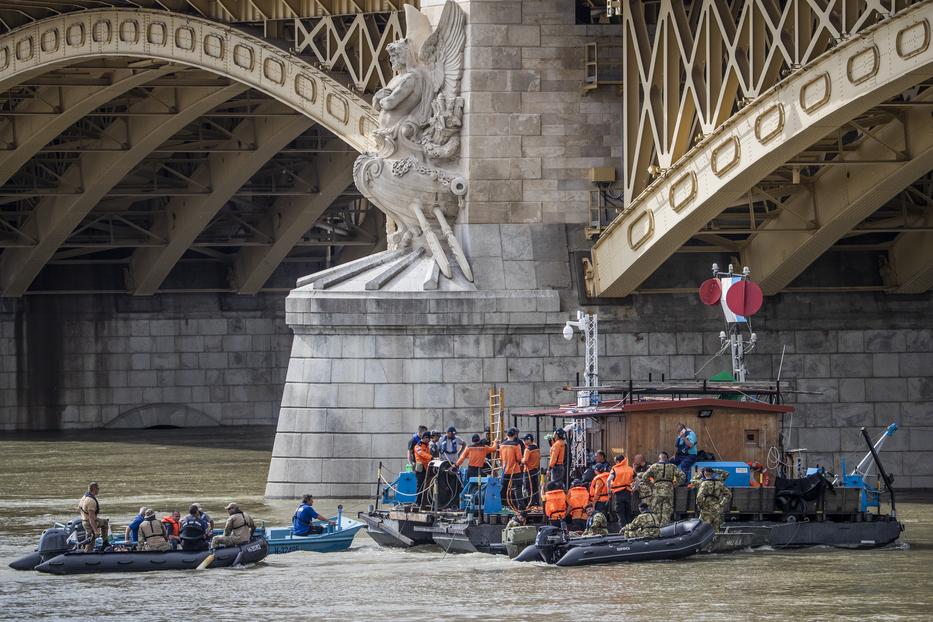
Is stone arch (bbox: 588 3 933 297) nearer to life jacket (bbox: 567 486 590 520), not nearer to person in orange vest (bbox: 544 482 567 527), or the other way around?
life jacket (bbox: 567 486 590 520)

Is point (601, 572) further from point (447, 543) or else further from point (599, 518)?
point (447, 543)

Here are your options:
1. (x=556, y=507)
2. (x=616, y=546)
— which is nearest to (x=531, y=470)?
(x=556, y=507)

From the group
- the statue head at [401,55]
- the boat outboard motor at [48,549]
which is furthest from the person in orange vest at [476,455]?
the statue head at [401,55]

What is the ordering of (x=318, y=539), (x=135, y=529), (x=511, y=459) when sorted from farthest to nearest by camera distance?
1. (x=318, y=539)
2. (x=511, y=459)
3. (x=135, y=529)

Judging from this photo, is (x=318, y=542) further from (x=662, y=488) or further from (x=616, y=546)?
(x=662, y=488)

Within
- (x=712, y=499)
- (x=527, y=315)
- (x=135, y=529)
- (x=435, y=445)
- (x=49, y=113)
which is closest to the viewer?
(x=712, y=499)

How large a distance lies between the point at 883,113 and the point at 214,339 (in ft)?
122

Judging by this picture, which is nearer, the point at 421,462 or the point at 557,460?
the point at 557,460

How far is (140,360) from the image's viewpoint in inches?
2773

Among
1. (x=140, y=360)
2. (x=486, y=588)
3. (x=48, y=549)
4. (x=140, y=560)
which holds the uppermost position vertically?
(x=140, y=360)

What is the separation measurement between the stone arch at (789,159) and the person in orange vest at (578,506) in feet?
23.5

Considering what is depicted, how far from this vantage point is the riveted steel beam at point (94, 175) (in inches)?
2318

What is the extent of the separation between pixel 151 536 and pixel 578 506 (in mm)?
6490

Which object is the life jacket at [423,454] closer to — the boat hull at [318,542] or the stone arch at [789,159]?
the boat hull at [318,542]
